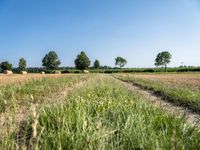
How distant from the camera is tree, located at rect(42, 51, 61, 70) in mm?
135475

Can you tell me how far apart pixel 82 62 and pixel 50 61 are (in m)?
15.0

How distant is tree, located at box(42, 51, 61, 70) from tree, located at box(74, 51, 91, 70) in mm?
9489

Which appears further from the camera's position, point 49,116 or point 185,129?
point 49,116

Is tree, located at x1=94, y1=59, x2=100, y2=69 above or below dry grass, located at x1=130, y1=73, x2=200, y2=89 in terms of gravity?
above

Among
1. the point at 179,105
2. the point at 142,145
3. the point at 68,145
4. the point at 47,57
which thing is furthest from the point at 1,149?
the point at 47,57

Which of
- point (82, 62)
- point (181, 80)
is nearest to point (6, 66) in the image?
point (82, 62)

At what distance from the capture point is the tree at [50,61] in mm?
135475

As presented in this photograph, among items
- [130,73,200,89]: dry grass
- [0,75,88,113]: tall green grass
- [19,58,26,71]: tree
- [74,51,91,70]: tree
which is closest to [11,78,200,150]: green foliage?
[0,75,88,113]: tall green grass

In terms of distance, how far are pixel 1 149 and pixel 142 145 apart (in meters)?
1.68

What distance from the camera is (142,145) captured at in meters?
3.75

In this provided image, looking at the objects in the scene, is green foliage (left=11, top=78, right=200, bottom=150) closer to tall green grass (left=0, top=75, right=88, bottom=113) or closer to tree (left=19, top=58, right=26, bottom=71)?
tall green grass (left=0, top=75, right=88, bottom=113)

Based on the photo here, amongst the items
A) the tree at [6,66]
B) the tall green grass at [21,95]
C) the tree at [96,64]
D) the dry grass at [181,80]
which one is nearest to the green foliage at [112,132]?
the tall green grass at [21,95]

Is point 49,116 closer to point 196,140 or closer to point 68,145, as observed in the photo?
point 68,145

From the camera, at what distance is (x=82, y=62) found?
132 meters
